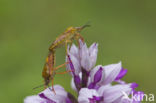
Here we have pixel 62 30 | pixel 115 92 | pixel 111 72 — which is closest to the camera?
pixel 115 92

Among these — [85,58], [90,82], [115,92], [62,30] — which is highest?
[62,30]

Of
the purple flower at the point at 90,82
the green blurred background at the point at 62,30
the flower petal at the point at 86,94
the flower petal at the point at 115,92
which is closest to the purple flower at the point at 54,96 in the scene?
the purple flower at the point at 90,82

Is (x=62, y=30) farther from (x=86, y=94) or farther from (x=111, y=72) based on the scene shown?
(x=86, y=94)

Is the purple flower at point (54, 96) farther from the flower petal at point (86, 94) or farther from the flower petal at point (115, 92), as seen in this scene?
the flower petal at point (115, 92)

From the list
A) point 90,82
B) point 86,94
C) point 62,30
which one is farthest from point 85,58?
point 62,30

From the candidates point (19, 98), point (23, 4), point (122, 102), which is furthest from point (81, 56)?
point (23, 4)

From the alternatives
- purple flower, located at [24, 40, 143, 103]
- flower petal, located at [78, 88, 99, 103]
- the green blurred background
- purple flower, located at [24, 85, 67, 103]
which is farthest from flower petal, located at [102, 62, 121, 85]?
the green blurred background

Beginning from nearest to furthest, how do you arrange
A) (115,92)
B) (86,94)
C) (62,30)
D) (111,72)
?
(86,94) → (115,92) → (111,72) → (62,30)
